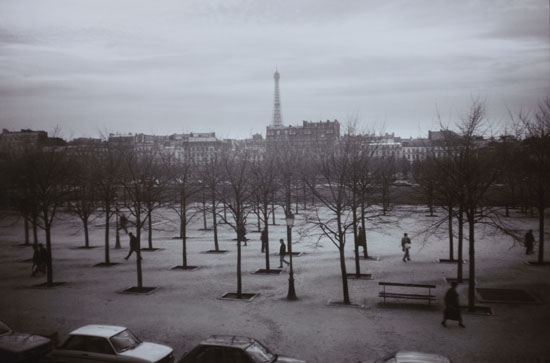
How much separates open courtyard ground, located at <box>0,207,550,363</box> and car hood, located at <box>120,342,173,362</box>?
1548mm

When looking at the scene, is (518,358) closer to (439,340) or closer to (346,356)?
(439,340)

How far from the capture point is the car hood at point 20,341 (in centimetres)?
1134

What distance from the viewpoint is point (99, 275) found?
75.8 feet

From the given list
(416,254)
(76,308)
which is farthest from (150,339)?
(416,254)

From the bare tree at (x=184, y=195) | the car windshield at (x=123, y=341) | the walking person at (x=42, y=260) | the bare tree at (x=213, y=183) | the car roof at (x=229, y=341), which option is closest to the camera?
→ the car roof at (x=229, y=341)

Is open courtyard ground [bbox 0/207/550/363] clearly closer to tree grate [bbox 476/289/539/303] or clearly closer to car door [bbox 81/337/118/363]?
tree grate [bbox 476/289/539/303]

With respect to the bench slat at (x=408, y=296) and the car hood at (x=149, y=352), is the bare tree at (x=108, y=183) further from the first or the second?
the bench slat at (x=408, y=296)

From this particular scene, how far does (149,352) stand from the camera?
1090 cm

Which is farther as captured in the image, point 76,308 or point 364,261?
point 364,261

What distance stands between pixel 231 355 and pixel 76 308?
10481 millimetres

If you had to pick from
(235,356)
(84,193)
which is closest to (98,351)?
(235,356)

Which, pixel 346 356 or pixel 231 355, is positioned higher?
pixel 231 355

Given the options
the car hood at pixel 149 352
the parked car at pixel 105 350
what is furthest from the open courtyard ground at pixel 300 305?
the parked car at pixel 105 350

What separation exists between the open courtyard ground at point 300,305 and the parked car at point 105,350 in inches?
72.6
